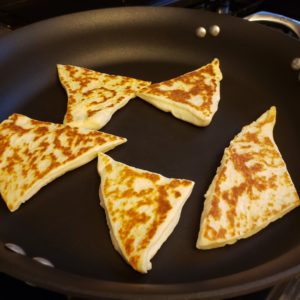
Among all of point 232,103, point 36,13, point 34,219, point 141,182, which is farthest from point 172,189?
point 36,13

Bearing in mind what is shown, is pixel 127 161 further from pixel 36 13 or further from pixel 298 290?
pixel 36 13

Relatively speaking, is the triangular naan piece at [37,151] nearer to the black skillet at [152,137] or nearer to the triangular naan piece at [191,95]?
the black skillet at [152,137]

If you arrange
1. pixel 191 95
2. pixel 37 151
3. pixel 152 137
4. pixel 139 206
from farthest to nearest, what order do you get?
pixel 191 95 < pixel 152 137 < pixel 37 151 < pixel 139 206

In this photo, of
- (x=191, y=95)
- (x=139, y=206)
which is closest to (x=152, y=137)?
(x=191, y=95)

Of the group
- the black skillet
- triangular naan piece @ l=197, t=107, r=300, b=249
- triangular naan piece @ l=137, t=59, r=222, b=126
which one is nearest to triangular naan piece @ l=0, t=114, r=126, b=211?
the black skillet

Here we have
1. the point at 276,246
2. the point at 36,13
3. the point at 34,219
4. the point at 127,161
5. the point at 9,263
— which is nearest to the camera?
the point at 9,263

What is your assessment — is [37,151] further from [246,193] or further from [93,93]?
[246,193]
